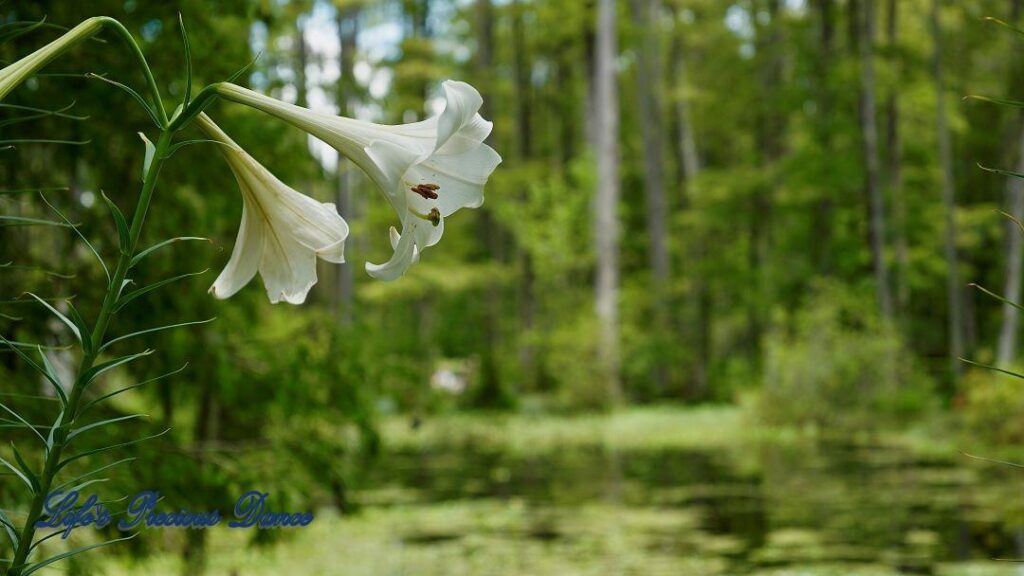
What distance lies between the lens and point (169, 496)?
379 centimetres

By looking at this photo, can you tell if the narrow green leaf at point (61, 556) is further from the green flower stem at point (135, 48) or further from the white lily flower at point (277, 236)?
the green flower stem at point (135, 48)

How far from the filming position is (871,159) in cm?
1761

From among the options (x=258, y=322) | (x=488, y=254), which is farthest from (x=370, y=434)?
(x=488, y=254)

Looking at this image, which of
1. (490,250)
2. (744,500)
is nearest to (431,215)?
(744,500)

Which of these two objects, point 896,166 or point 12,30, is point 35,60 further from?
point 896,166

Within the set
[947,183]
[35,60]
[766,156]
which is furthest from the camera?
[766,156]

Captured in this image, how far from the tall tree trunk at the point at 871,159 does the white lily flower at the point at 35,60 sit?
678 inches

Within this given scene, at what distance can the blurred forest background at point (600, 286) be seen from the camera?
14.0 feet

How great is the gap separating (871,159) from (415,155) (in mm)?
17586

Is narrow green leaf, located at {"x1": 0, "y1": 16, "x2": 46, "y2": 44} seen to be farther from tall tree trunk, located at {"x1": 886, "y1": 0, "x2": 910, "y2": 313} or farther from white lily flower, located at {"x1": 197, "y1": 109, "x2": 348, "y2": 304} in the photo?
tall tree trunk, located at {"x1": 886, "y1": 0, "x2": 910, "y2": 313}

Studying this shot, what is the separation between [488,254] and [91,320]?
20435mm

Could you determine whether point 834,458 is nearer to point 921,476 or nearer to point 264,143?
point 921,476

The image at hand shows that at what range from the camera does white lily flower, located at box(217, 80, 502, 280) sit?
104 cm

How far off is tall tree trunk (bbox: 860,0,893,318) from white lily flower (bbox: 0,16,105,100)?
56.5ft
